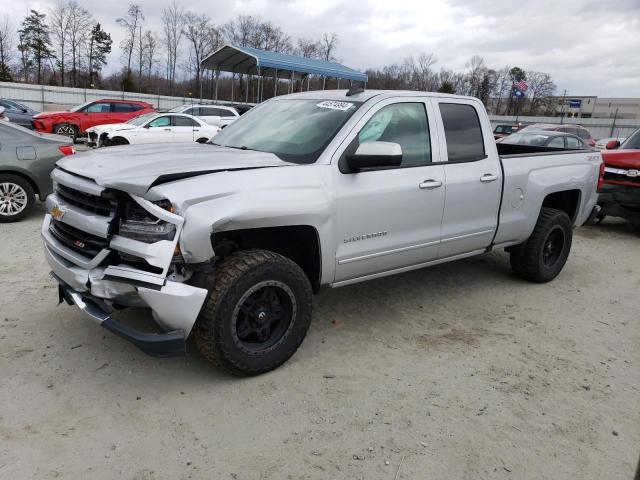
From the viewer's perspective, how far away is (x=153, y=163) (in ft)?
10.5

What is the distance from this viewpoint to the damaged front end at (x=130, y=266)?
2.88m

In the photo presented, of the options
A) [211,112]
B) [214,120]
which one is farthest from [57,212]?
[211,112]

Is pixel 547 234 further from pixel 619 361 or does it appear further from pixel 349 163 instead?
pixel 349 163

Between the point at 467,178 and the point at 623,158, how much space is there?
18.4ft

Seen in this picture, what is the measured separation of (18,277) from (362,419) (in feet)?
12.5

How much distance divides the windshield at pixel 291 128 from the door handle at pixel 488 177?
1.43 meters

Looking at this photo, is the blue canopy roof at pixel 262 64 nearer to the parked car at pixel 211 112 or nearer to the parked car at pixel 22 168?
the parked car at pixel 211 112

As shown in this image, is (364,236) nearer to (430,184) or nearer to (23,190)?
(430,184)

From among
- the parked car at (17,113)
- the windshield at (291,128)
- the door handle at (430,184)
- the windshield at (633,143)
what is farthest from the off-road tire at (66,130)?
the door handle at (430,184)

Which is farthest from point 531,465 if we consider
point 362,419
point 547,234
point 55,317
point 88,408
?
point 55,317

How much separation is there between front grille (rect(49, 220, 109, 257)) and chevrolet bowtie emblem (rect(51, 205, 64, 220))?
0.06m

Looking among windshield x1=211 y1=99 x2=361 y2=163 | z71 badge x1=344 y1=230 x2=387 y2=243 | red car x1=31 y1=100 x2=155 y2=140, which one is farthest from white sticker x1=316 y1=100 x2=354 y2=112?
red car x1=31 y1=100 x2=155 y2=140

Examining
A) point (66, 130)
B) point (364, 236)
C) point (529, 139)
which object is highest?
point (529, 139)

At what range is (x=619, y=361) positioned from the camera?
3.98 metres
